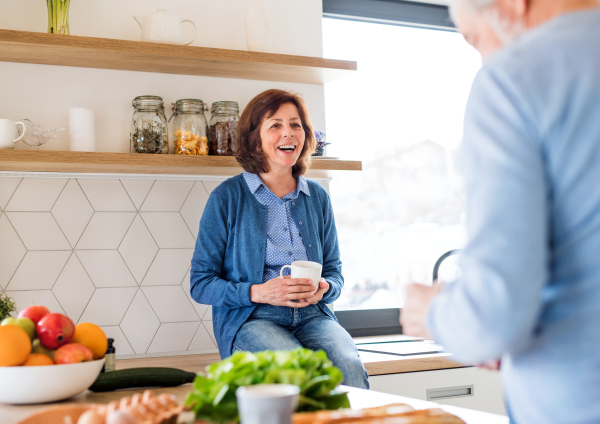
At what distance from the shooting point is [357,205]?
262 centimetres

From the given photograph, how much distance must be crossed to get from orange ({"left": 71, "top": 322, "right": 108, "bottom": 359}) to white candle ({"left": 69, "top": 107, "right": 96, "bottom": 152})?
949mm

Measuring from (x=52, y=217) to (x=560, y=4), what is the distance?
180cm

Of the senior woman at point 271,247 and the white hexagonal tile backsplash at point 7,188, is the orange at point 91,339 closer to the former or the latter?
the senior woman at point 271,247

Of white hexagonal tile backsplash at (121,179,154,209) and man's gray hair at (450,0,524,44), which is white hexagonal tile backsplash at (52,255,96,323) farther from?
man's gray hair at (450,0,524,44)

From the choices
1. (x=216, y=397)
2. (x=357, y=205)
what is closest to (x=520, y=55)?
(x=216, y=397)

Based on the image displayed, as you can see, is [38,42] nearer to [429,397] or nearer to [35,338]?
[35,338]

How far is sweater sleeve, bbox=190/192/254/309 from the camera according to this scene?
1.82m

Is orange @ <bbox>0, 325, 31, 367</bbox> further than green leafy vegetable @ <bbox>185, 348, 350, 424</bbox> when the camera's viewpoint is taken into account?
Yes

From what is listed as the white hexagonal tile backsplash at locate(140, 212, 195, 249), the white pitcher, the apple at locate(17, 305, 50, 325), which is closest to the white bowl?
the apple at locate(17, 305, 50, 325)

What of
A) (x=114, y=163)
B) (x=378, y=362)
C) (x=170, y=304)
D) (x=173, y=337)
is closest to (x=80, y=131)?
(x=114, y=163)

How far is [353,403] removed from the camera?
0.99 metres

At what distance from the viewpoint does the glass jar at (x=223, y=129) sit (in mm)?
2080

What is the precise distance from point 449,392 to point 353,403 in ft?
3.93

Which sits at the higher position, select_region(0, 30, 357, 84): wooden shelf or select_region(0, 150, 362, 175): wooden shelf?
select_region(0, 30, 357, 84): wooden shelf
